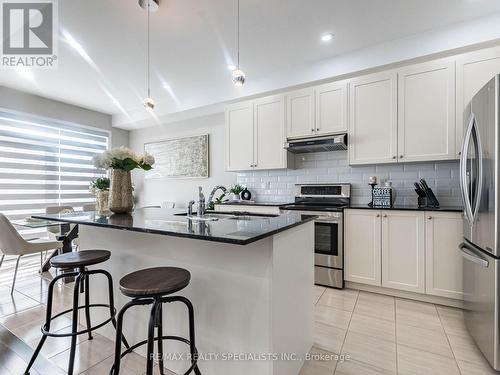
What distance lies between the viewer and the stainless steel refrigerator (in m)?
1.56

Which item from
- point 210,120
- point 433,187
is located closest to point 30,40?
point 210,120

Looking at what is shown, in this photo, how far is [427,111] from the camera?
2.63 metres

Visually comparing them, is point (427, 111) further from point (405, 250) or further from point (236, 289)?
point (236, 289)

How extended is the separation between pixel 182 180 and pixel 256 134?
2.14 meters

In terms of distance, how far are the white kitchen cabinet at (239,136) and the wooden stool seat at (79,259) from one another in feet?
8.14

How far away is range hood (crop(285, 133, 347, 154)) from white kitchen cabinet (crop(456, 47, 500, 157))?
111 cm

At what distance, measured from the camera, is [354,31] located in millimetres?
2611

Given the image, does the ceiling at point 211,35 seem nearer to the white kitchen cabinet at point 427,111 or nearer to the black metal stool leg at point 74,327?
A: the white kitchen cabinet at point 427,111

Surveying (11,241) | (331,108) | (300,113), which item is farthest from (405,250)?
(11,241)

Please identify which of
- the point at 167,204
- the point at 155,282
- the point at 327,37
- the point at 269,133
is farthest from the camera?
the point at 167,204

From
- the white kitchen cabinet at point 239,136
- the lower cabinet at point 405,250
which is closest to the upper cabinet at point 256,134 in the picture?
the white kitchen cabinet at point 239,136

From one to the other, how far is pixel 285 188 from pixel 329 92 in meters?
1.51

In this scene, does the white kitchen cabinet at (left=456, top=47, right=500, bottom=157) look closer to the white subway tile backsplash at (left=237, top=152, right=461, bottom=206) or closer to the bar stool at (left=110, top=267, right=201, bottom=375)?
the white subway tile backsplash at (left=237, top=152, right=461, bottom=206)

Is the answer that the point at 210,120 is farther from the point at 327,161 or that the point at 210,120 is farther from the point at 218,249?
the point at 218,249
